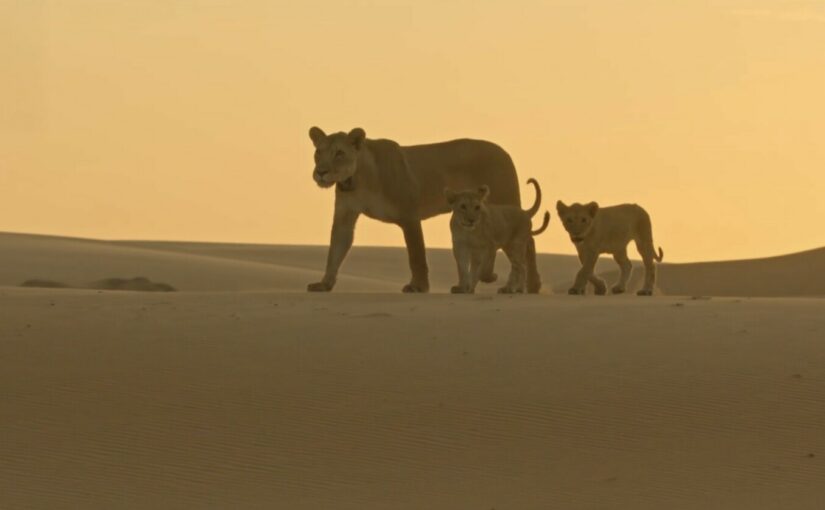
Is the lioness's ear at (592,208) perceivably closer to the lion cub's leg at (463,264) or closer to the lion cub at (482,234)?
the lion cub at (482,234)

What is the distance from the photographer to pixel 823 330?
1329 centimetres

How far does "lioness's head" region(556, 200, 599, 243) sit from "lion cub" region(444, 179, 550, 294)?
27 centimetres

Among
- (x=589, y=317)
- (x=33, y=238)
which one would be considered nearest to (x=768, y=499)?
(x=589, y=317)

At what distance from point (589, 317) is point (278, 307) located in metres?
2.20

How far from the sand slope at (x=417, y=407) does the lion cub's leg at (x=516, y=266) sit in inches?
94.4

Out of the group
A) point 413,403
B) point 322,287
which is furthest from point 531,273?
point 413,403

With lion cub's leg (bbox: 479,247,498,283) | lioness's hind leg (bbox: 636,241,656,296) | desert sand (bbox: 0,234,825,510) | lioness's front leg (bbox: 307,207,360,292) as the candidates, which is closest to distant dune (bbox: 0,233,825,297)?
lioness's hind leg (bbox: 636,241,656,296)

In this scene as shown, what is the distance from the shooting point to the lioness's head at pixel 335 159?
16188 millimetres

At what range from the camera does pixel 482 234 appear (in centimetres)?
1627

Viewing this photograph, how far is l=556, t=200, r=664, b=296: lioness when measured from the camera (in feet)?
56.0

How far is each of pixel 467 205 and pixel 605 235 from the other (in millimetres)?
2018

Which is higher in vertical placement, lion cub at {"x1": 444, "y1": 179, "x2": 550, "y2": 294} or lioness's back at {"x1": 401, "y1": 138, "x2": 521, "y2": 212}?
lioness's back at {"x1": 401, "y1": 138, "x2": 521, "y2": 212}

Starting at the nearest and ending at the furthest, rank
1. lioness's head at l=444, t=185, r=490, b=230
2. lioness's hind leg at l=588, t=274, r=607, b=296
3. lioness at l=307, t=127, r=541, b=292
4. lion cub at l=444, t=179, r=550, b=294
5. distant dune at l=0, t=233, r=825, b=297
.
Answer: lioness's head at l=444, t=185, r=490, b=230 → lion cub at l=444, t=179, r=550, b=294 → lioness at l=307, t=127, r=541, b=292 → lioness's hind leg at l=588, t=274, r=607, b=296 → distant dune at l=0, t=233, r=825, b=297

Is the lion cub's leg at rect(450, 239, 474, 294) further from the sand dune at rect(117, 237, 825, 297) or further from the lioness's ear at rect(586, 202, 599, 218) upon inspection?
the sand dune at rect(117, 237, 825, 297)
